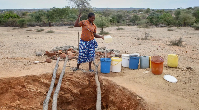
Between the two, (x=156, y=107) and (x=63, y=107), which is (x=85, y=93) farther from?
(x=156, y=107)

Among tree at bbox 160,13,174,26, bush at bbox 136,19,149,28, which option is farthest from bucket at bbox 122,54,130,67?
tree at bbox 160,13,174,26

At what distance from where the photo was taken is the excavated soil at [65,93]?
409cm

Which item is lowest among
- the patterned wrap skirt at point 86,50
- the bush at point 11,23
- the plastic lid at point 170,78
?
the plastic lid at point 170,78

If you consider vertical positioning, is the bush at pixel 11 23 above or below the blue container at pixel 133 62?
above

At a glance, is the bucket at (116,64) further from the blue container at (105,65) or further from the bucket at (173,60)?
the bucket at (173,60)

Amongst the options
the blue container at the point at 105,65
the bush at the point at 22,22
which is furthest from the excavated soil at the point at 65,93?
the bush at the point at 22,22

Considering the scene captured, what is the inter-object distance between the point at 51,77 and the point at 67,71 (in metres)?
0.43

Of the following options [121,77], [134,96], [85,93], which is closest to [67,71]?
[85,93]

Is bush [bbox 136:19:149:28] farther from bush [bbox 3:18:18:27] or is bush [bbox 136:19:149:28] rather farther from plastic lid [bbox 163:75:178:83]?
plastic lid [bbox 163:75:178:83]

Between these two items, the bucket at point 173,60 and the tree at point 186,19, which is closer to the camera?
the bucket at point 173,60

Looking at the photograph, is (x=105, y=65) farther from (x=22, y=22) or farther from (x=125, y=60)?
(x=22, y=22)

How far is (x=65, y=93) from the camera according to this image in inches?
183

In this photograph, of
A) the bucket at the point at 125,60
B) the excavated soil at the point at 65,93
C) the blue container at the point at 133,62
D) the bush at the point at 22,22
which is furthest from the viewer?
the bush at the point at 22,22

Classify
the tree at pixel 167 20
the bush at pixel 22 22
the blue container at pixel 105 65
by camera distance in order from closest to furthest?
the blue container at pixel 105 65 → the bush at pixel 22 22 → the tree at pixel 167 20
